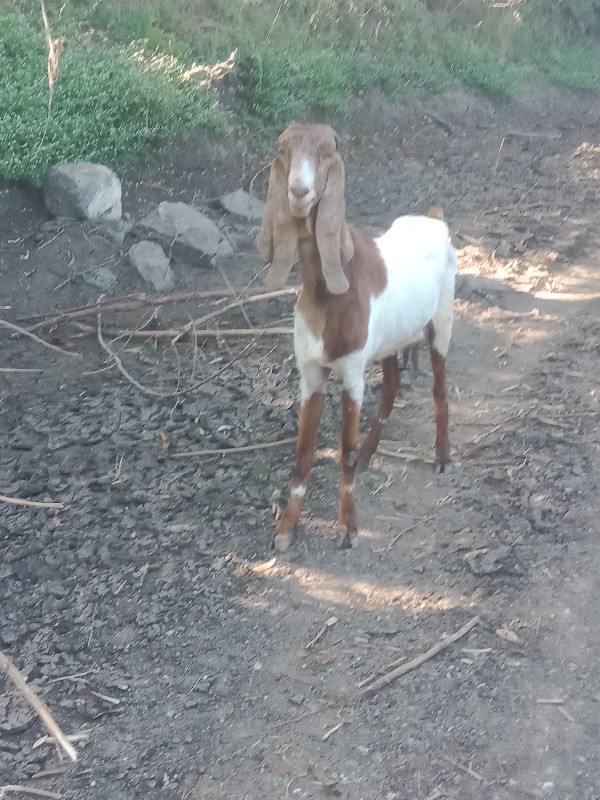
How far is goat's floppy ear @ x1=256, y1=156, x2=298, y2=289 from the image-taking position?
372 centimetres

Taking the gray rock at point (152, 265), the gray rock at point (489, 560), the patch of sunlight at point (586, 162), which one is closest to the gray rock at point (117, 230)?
the gray rock at point (152, 265)

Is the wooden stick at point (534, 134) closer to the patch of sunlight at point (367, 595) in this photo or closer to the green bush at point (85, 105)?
the green bush at point (85, 105)

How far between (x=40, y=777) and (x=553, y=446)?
3498 mm

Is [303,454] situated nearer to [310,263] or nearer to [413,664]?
[310,263]

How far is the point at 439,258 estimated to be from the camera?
488 centimetres

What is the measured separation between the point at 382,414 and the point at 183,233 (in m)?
3.63

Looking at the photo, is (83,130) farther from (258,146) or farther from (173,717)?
(173,717)

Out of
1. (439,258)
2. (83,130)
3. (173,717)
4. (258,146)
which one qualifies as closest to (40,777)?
(173,717)

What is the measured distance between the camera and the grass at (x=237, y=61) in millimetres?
8594

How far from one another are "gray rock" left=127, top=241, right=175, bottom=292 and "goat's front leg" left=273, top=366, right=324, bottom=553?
3.43 meters

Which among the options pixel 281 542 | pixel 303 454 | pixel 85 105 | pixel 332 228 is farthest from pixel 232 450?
pixel 85 105

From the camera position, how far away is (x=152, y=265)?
759cm

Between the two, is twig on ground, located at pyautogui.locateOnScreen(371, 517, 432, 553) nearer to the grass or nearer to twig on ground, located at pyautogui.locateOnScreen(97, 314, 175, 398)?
twig on ground, located at pyautogui.locateOnScreen(97, 314, 175, 398)

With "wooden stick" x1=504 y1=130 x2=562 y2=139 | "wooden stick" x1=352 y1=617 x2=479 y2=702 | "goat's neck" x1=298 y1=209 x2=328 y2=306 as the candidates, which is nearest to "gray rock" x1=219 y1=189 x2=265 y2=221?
"goat's neck" x1=298 y1=209 x2=328 y2=306
